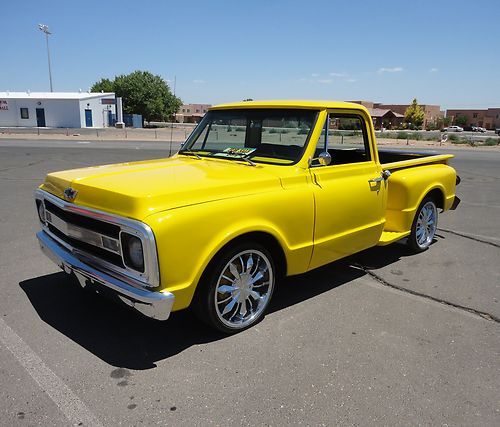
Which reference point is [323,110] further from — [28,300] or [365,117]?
[28,300]

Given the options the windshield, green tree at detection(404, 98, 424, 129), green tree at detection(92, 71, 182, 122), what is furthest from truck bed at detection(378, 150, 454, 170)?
green tree at detection(404, 98, 424, 129)

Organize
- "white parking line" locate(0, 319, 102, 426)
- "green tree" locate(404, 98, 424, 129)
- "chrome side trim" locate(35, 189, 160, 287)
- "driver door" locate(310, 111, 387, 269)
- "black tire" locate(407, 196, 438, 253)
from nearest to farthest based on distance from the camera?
"white parking line" locate(0, 319, 102, 426)
"chrome side trim" locate(35, 189, 160, 287)
"driver door" locate(310, 111, 387, 269)
"black tire" locate(407, 196, 438, 253)
"green tree" locate(404, 98, 424, 129)

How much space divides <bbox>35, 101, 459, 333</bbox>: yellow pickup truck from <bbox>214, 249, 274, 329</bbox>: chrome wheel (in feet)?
0.03

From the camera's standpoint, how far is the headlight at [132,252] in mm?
2871

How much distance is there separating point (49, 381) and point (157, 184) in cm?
150

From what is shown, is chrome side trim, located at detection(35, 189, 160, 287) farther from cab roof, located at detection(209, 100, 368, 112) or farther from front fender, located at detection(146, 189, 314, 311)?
cab roof, located at detection(209, 100, 368, 112)

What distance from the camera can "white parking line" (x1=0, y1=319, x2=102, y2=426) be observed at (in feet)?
8.38

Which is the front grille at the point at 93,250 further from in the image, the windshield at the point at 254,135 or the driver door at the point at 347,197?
the driver door at the point at 347,197

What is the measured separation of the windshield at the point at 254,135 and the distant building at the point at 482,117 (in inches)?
5347

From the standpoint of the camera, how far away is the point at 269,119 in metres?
4.35

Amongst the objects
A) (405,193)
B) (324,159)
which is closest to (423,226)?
(405,193)

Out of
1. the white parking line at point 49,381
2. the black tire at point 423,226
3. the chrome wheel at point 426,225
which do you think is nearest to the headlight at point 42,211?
the white parking line at point 49,381

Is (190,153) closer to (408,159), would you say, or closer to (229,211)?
(229,211)

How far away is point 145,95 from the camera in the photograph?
67.0 meters
